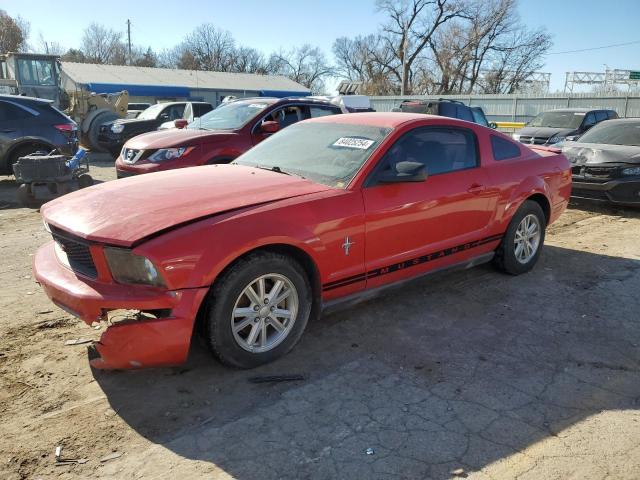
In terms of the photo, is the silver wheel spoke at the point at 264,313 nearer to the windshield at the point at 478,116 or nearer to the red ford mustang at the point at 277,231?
the red ford mustang at the point at 277,231

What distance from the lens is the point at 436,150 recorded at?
4375mm

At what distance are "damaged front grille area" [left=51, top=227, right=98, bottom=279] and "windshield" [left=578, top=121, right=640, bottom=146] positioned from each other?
29.2 ft

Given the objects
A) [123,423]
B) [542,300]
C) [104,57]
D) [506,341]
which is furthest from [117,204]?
[104,57]

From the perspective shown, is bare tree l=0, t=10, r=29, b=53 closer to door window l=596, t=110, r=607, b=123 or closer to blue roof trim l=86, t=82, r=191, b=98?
blue roof trim l=86, t=82, r=191, b=98

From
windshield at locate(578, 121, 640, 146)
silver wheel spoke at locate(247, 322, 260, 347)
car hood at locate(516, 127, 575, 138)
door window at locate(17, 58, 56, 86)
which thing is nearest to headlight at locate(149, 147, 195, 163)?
silver wheel spoke at locate(247, 322, 260, 347)

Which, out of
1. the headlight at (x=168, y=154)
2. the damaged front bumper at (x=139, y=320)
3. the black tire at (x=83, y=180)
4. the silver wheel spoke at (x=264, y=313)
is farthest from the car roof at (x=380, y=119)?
the black tire at (x=83, y=180)

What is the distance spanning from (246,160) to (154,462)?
2.72 meters

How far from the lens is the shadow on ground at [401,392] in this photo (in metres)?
2.55

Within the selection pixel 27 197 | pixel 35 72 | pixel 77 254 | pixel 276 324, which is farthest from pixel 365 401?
pixel 35 72

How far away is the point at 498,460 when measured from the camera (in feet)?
8.29

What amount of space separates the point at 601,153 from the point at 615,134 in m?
1.25

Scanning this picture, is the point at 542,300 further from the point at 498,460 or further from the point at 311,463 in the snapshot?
the point at 311,463

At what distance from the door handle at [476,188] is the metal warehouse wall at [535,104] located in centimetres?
2094

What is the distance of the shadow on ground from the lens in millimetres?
2549
